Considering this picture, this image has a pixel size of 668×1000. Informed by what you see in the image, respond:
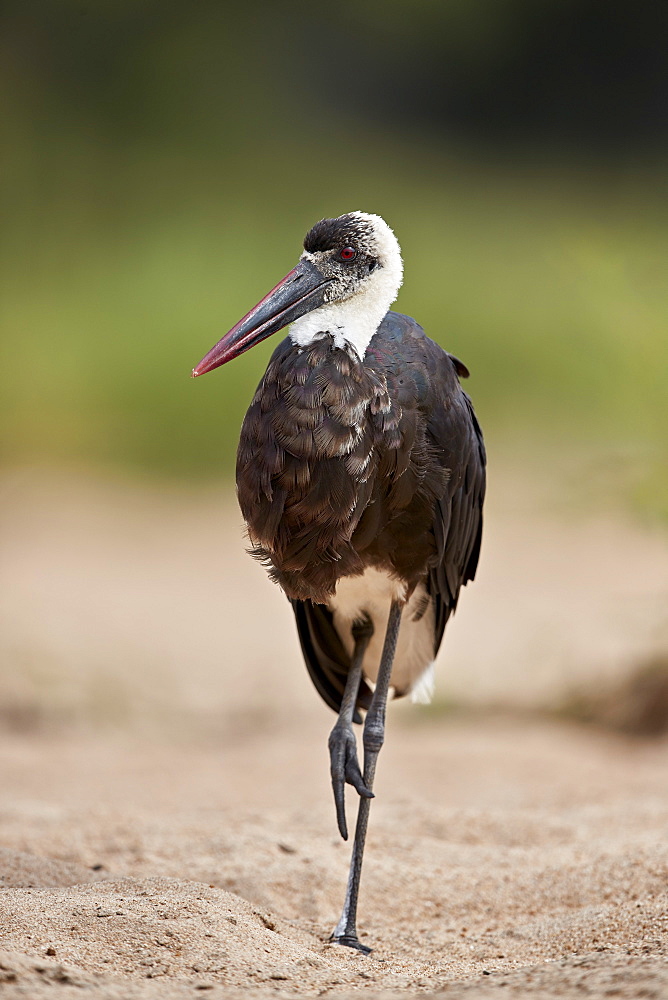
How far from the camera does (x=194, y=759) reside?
14.1 ft

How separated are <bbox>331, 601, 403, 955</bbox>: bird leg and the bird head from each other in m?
0.63

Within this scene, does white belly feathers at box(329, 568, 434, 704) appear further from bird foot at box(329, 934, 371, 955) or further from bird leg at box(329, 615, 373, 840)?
bird foot at box(329, 934, 371, 955)

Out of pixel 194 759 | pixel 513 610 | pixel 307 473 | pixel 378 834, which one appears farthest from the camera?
pixel 513 610

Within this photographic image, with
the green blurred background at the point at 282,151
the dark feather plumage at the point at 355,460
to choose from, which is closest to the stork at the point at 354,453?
the dark feather plumage at the point at 355,460

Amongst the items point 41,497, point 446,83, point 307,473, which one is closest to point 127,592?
point 41,497

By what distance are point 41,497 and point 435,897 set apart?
652 centimetres

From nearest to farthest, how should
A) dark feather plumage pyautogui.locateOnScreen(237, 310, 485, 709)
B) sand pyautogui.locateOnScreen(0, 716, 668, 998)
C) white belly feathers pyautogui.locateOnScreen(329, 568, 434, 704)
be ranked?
sand pyautogui.locateOnScreen(0, 716, 668, 998) → dark feather plumage pyautogui.locateOnScreen(237, 310, 485, 709) → white belly feathers pyautogui.locateOnScreen(329, 568, 434, 704)

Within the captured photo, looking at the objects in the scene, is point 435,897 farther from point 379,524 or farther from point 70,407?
point 70,407

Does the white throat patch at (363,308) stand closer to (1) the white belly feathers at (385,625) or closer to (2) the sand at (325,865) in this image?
(1) the white belly feathers at (385,625)

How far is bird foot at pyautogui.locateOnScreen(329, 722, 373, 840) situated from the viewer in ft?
7.87

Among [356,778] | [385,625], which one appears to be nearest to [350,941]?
[356,778]

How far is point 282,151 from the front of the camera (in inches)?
433

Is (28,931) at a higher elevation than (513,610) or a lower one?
lower

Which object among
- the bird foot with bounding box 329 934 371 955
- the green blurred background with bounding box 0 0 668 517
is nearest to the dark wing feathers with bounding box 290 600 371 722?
the bird foot with bounding box 329 934 371 955
